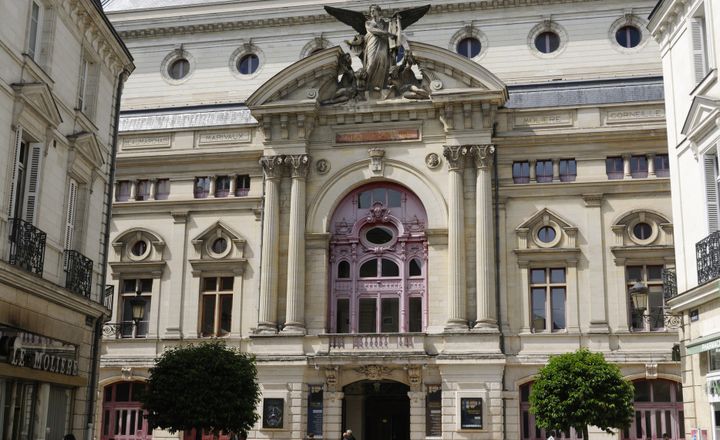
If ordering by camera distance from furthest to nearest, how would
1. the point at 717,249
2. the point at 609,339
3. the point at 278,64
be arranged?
the point at 278,64 < the point at 609,339 < the point at 717,249

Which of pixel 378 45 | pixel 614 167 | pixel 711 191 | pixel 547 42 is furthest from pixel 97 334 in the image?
pixel 547 42

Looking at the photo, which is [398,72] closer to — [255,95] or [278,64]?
[255,95]

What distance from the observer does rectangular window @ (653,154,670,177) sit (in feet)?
112

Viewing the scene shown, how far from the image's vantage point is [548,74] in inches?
1640

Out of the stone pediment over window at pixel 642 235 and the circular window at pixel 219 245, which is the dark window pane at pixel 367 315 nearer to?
the circular window at pixel 219 245

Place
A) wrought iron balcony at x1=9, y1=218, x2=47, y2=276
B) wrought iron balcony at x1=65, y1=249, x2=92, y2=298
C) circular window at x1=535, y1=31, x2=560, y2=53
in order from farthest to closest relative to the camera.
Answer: circular window at x1=535, y1=31, x2=560, y2=53
wrought iron balcony at x1=65, y1=249, x2=92, y2=298
wrought iron balcony at x1=9, y1=218, x2=47, y2=276

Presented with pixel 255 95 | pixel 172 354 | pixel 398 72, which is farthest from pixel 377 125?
pixel 172 354

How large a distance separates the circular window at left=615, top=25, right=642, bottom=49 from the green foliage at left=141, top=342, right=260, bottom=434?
962 inches

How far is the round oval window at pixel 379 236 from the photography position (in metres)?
36.1

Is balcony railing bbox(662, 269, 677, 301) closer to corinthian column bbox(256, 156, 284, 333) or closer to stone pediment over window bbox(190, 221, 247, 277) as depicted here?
corinthian column bbox(256, 156, 284, 333)

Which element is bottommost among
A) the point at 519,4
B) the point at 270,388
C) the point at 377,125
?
the point at 270,388

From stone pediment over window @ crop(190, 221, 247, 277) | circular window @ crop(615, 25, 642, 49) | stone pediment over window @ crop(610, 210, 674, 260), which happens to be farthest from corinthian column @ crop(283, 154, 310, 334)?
circular window @ crop(615, 25, 642, 49)

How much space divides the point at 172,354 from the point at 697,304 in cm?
1468

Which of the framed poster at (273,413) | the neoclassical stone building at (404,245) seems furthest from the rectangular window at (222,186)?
the framed poster at (273,413)
